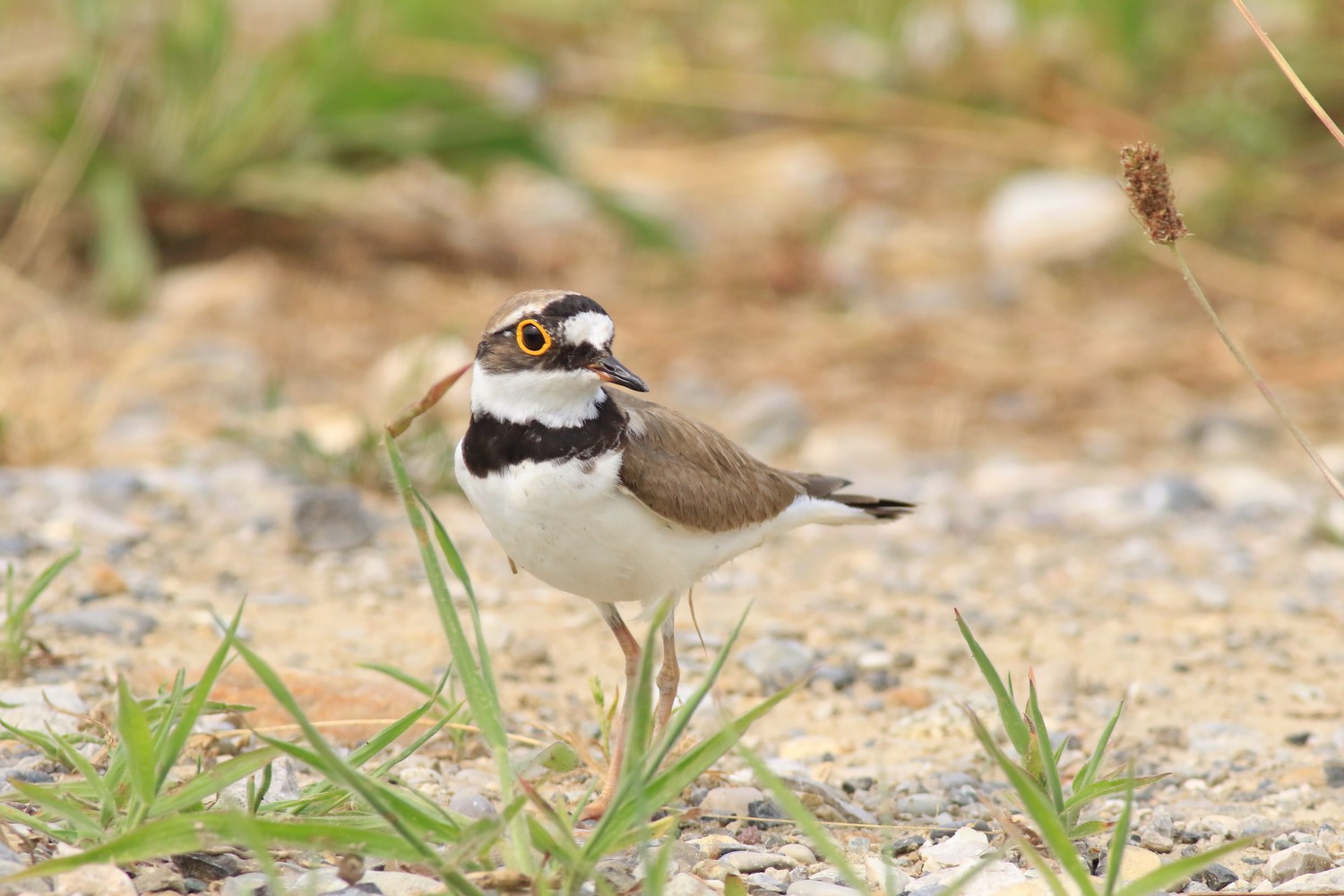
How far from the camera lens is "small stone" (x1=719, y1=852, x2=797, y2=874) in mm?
2783

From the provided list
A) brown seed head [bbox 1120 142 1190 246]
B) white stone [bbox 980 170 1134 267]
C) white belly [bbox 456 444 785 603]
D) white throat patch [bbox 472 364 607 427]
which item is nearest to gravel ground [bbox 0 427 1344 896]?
white belly [bbox 456 444 785 603]

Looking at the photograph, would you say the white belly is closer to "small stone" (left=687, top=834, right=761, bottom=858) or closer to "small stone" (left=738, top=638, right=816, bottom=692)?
"small stone" (left=687, top=834, right=761, bottom=858)

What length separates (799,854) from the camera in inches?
114

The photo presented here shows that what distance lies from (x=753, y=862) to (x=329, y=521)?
2524mm

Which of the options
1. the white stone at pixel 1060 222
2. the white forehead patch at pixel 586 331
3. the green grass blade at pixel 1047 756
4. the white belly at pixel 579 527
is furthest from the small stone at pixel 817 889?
the white stone at pixel 1060 222

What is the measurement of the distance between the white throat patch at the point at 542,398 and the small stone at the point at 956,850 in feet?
3.54

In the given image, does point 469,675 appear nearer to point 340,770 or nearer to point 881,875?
point 340,770

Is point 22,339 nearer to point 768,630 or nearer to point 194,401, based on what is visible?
point 194,401

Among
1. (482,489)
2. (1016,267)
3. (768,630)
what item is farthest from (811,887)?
(1016,267)

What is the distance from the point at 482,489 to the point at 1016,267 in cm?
619

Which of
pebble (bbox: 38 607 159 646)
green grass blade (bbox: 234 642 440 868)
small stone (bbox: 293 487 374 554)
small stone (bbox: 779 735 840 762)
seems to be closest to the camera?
green grass blade (bbox: 234 642 440 868)

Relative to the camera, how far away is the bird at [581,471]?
122 inches

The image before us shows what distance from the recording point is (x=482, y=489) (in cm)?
316

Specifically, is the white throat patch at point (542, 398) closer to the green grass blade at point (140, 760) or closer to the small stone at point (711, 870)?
the small stone at point (711, 870)
